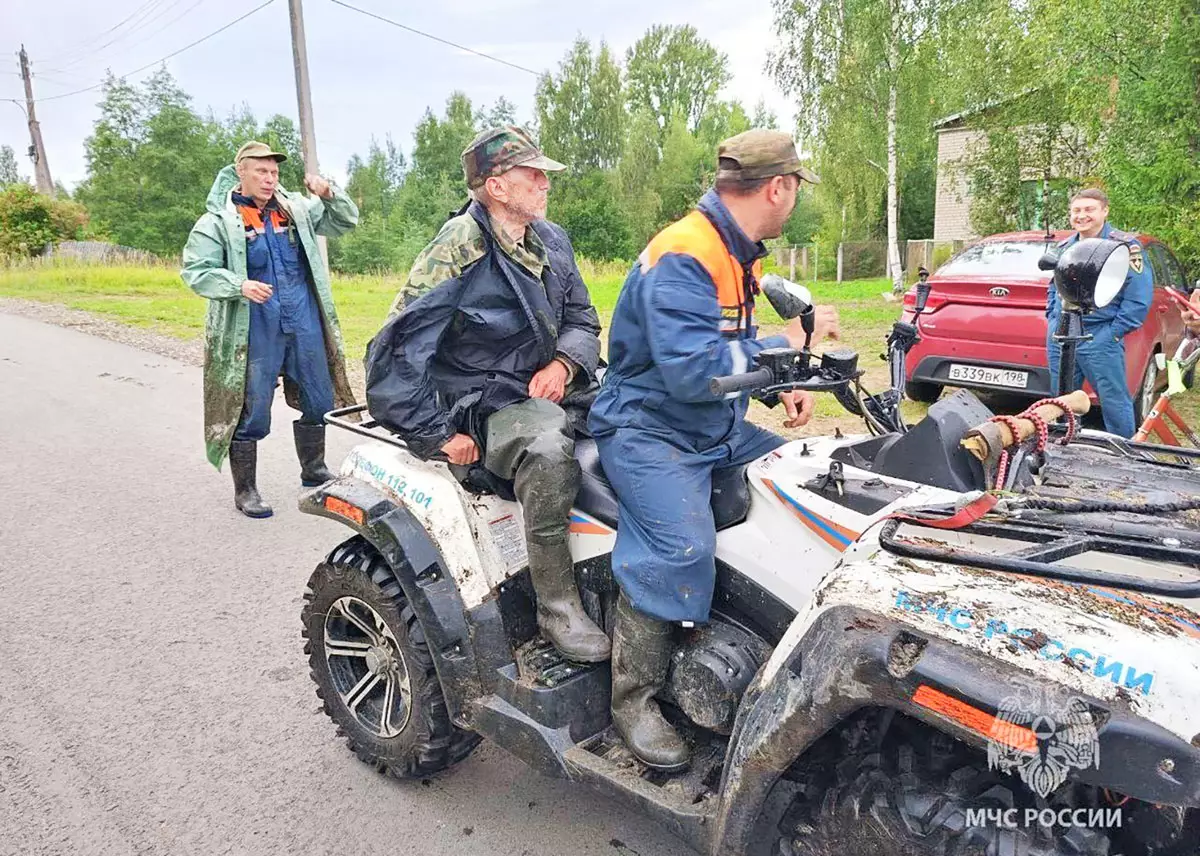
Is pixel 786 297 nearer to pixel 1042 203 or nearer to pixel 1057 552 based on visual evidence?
pixel 1057 552

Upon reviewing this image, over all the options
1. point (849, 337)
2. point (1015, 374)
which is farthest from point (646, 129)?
point (1015, 374)

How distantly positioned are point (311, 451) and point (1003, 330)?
553 cm

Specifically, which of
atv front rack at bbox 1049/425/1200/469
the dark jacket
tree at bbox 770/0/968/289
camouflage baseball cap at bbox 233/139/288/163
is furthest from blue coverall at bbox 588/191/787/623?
tree at bbox 770/0/968/289

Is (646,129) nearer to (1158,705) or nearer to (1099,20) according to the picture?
(1099,20)

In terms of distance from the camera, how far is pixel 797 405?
8.78 ft

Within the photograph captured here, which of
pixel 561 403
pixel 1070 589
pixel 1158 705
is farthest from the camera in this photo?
pixel 561 403

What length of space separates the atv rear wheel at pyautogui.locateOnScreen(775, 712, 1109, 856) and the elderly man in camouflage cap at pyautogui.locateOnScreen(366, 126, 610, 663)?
892 millimetres

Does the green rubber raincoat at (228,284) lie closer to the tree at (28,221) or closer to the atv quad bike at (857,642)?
the atv quad bike at (857,642)

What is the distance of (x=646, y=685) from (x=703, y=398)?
32.7 inches

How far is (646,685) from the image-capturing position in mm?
2551

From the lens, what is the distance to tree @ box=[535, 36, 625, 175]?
51812 mm

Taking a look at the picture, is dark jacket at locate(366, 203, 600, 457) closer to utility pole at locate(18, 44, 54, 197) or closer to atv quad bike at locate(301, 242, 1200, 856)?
atv quad bike at locate(301, 242, 1200, 856)

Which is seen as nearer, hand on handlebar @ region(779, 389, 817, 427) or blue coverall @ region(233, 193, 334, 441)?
hand on handlebar @ region(779, 389, 817, 427)

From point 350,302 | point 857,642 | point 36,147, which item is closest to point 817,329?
point 857,642
